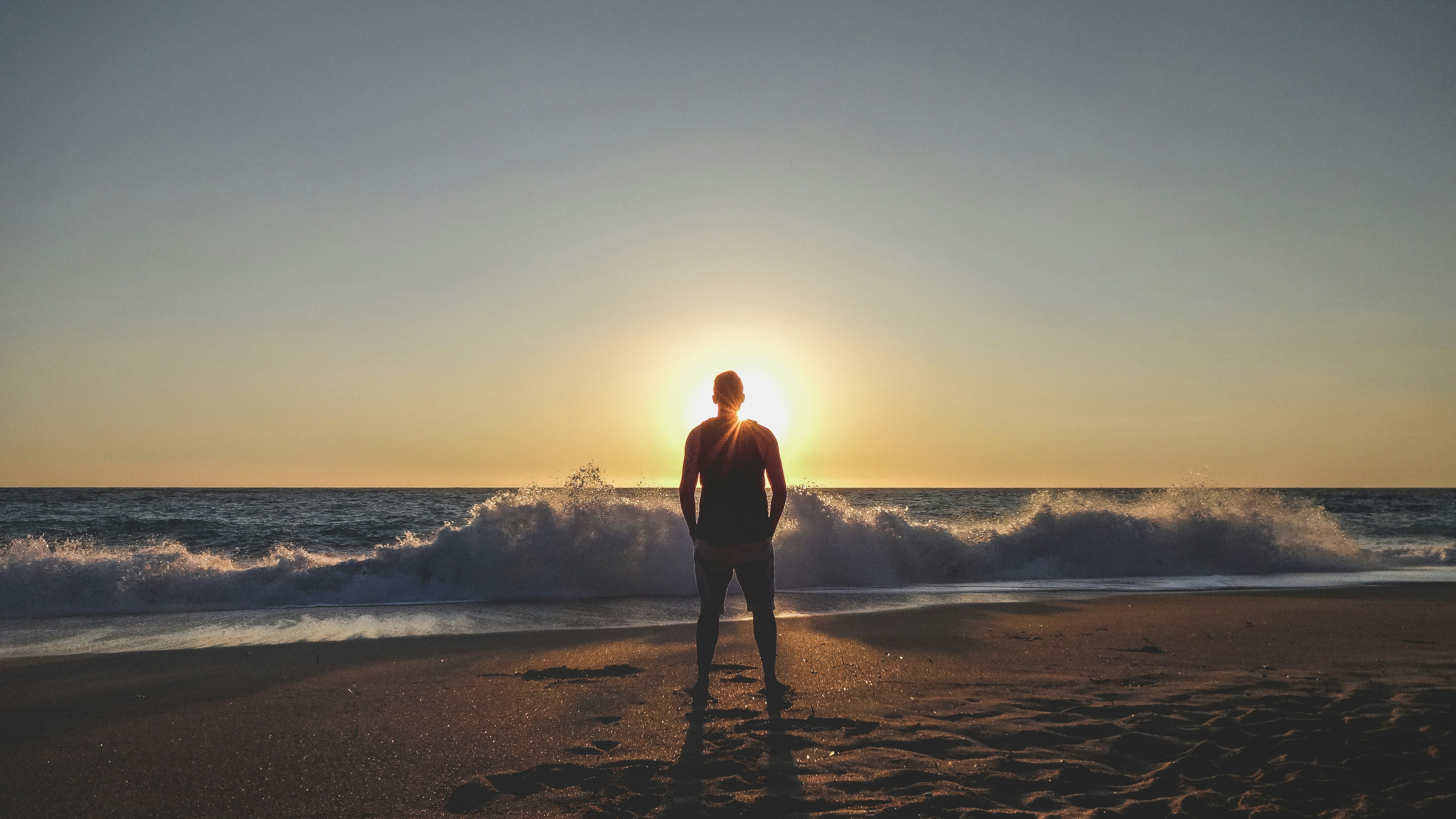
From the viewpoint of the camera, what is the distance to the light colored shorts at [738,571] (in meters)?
4.75

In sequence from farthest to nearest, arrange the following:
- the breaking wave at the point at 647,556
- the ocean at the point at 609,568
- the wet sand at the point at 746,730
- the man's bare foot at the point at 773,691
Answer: the breaking wave at the point at 647,556 < the ocean at the point at 609,568 < the man's bare foot at the point at 773,691 < the wet sand at the point at 746,730

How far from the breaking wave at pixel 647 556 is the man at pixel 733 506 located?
7.61m

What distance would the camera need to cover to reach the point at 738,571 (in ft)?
15.8

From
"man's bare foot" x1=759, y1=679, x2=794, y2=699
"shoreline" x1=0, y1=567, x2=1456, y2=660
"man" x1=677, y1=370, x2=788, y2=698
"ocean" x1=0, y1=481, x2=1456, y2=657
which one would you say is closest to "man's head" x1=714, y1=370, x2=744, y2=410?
"man" x1=677, y1=370, x2=788, y2=698

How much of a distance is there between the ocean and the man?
14.0ft

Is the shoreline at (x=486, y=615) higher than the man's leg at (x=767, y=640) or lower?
lower

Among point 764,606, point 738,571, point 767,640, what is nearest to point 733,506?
point 738,571

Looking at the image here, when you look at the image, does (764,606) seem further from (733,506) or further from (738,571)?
(733,506)

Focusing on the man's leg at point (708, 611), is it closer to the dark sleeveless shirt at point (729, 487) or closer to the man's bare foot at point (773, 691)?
the dark sleeveless shirt at point (729, 487)

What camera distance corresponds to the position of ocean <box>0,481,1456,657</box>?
9.45 meters

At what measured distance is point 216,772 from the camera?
12.4 feet

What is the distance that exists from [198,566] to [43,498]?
160 feet

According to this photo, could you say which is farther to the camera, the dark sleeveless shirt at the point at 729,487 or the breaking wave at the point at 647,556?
the breaking wave at the point at 647,556

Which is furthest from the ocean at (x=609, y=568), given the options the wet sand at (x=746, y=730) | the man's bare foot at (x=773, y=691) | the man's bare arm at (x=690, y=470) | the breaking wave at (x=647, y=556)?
the man's bare arm at (x=690, y=470)
